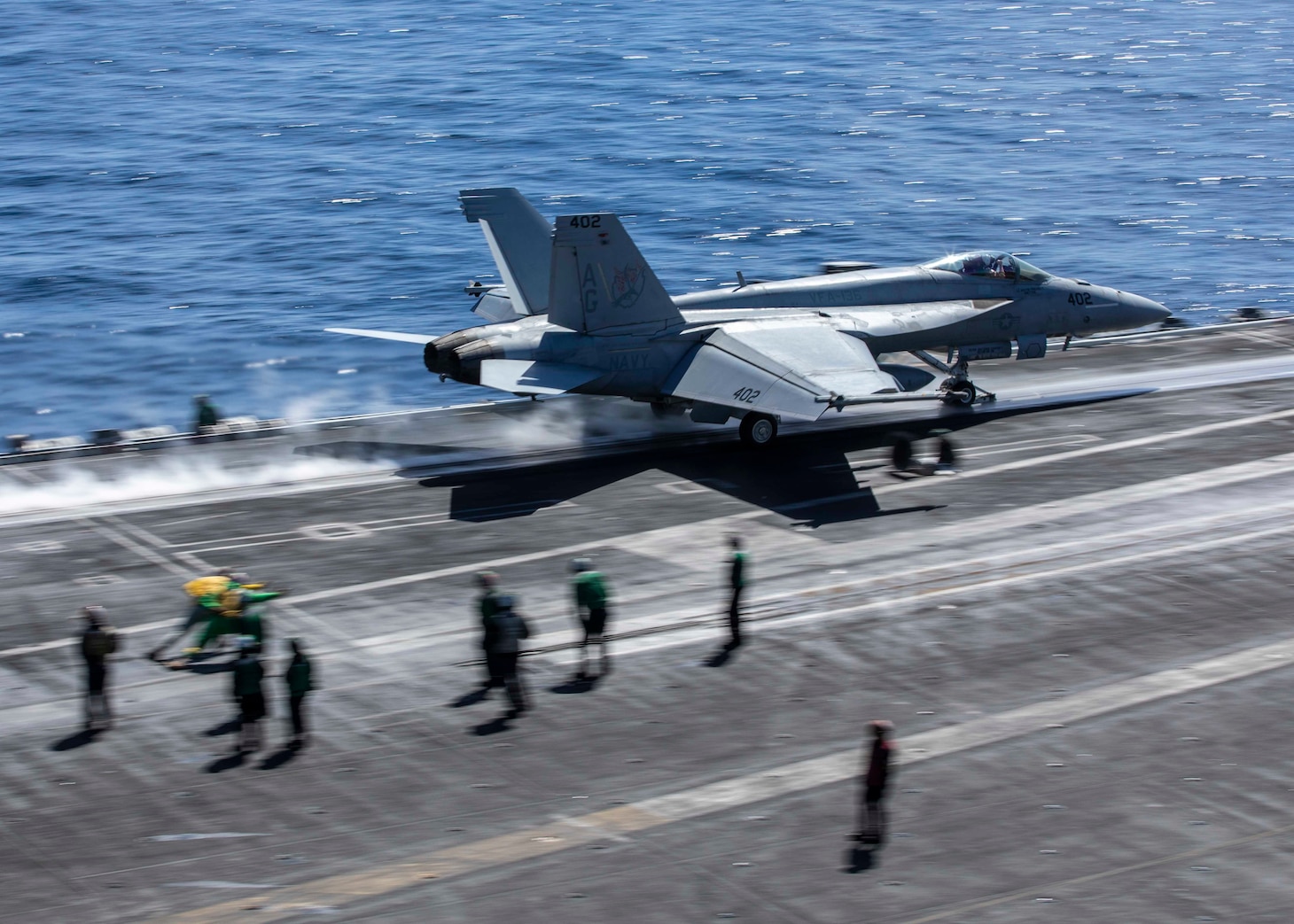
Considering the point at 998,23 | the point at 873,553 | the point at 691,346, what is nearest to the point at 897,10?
the point at 998,23

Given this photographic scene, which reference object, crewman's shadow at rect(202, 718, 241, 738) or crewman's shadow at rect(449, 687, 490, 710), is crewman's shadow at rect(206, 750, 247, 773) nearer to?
crewman's shadow at rect(202, 718, 241, 738)

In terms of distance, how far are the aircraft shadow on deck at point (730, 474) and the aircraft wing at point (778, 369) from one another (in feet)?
4.73

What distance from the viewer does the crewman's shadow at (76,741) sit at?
2006 cm

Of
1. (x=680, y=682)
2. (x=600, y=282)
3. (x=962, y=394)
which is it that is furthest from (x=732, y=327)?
(x=680, y=682)

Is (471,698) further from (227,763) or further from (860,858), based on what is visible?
(860,858)

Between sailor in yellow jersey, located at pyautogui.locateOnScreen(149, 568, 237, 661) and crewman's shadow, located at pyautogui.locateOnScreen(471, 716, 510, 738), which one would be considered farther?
sailor in yellow jersey, located at pyautogui.locateOnScreen(149, 568, 237, 661)

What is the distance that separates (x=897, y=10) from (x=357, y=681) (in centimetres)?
12266

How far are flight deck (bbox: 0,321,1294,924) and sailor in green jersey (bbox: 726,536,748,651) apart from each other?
0.90 feet

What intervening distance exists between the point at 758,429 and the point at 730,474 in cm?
239

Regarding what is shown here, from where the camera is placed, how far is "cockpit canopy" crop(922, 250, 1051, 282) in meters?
40.7

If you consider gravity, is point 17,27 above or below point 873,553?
above

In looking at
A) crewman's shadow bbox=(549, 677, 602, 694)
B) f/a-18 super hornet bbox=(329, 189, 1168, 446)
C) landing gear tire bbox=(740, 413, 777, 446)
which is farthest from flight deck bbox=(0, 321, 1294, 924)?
f/a-18 super hornet bbox=(329, 189, 1168, 446)

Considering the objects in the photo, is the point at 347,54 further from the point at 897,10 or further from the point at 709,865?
the point at 709,865

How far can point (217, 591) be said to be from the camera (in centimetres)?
2266
